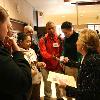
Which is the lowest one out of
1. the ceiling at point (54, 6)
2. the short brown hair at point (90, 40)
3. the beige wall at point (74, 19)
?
the short brown hair at point (90, 40)

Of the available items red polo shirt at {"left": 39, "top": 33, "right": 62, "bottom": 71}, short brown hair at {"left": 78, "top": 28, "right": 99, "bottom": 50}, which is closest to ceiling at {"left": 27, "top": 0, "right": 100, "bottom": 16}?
red polo shirt at {"left": 39, "top": 33, "right": 62, "bottom": 71}

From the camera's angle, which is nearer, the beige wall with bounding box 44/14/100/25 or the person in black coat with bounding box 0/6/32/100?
the person in black coat with bounding box 0/6/32/100

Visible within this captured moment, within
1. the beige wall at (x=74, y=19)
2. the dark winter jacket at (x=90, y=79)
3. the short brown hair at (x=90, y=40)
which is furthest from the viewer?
the beige wall at (x=74, y=19)

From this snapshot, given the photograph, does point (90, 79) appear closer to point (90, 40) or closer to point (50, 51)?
point (90, 40)

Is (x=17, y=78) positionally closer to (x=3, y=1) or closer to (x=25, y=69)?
(x=25, y=69)

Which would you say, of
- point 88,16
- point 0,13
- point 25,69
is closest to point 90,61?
point 25,69

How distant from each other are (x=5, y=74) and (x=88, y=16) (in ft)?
40.0

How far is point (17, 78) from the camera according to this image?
45.2 inches

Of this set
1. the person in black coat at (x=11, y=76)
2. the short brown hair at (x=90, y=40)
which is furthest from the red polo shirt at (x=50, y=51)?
the person in black coat at (x=11, y=76)

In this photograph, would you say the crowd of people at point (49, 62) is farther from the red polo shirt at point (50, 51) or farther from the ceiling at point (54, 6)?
the ceiling at point (54, 6)

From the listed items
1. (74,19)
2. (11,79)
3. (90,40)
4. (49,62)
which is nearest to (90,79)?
(90,40)

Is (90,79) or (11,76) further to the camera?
(90,79)

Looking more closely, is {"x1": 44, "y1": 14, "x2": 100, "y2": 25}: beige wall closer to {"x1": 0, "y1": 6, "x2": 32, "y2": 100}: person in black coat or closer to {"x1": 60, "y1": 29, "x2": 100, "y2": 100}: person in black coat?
{"x1": 60, "y1": 29, "x2": 100, "y2": 100}: person in black coat

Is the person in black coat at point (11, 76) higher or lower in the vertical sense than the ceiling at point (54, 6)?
lower
